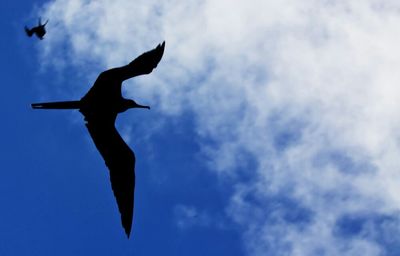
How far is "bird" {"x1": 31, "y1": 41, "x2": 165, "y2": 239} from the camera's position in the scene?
595 inches

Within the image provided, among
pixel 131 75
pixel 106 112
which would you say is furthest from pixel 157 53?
pixel 106 112

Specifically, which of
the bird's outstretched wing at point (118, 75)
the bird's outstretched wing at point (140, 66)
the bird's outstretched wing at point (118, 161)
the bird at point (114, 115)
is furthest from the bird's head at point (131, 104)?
the bird's outstretched wing at point (140, 66)

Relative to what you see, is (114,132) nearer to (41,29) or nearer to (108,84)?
(108,84)

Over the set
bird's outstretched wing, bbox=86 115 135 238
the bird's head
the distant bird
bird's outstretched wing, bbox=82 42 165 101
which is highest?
the distant bird

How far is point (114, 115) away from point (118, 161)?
1.13 meters

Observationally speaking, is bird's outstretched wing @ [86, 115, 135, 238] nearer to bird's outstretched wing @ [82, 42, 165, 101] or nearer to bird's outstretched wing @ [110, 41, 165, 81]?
bird's outstretched wing @ [82, 42, 165, 101]

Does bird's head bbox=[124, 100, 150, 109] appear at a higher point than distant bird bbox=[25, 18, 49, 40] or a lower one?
lower

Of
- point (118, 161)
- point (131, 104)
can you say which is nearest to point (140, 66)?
point (131, 104)

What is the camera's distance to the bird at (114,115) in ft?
49.6

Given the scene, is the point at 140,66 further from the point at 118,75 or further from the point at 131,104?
the point at 131,104

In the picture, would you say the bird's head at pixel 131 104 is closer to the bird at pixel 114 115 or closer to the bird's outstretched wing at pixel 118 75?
the bird at pixel 114 115

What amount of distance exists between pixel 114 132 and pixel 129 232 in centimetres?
238

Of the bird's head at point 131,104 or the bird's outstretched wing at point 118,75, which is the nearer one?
the bird's outstretched wing at point 118,75

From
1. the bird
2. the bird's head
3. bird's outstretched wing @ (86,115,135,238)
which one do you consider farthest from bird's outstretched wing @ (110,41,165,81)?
bird's outstretched wing @ (86,115,135,238)
